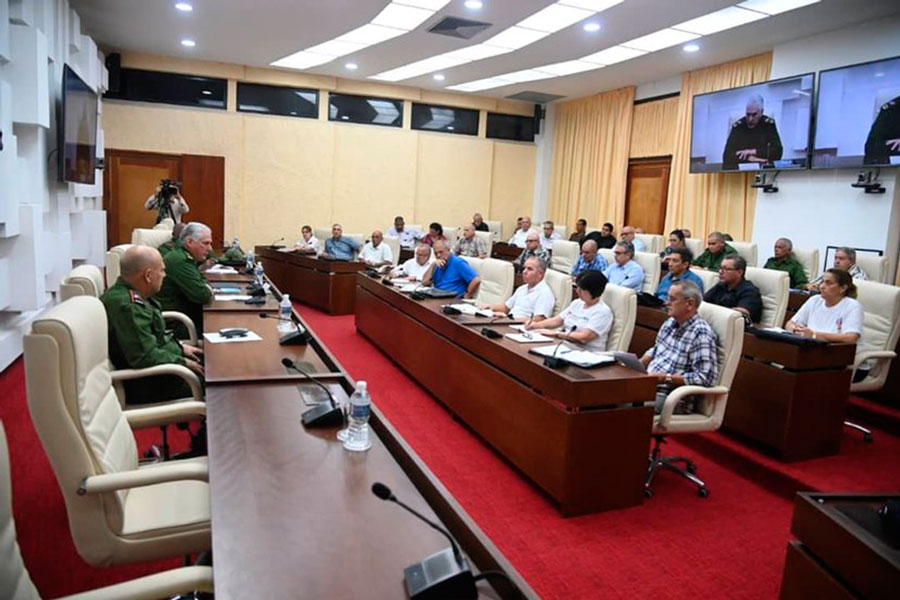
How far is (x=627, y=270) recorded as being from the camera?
5.77 m

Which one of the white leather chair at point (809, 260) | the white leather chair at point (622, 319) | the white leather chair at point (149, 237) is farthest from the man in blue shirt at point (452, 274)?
the white leather chair at point (809, 260)

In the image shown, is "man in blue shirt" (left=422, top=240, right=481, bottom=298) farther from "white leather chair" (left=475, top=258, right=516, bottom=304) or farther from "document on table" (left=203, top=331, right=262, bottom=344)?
"document on table" (left=203, top=331, right=262, bottom=344)

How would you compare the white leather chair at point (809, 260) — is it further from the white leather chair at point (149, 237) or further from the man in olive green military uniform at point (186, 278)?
the white leather chair at point (149, 237)

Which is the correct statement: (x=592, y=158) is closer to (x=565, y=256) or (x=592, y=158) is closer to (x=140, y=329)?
(x=565, y=256)

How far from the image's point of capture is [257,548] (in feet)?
4.27

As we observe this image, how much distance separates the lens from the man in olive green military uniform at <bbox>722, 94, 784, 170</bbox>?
7035 mm

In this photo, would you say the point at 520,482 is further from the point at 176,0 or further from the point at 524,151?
the point at 524,151

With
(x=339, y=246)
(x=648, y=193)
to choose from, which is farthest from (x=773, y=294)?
(x=339, y=246)

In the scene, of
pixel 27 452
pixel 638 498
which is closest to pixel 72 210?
pixel 27 452

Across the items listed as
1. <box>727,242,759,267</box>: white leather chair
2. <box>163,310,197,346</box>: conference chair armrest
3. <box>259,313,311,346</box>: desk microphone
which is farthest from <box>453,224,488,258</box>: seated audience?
<box>259,313,311,346</box>: desk microphone

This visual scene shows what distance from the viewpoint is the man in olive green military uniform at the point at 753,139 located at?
7035 millimetres

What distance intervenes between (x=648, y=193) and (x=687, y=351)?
7.01m

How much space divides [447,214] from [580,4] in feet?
20.2

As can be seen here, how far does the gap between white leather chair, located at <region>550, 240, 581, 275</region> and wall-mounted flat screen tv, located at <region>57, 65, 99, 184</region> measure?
553 cm
